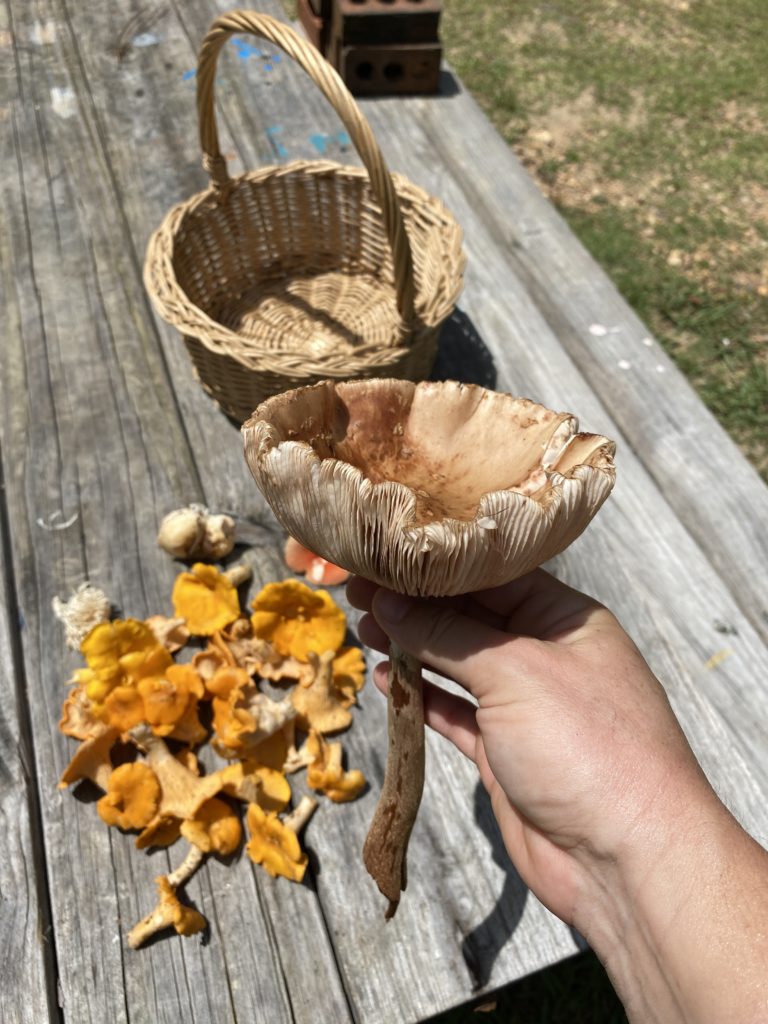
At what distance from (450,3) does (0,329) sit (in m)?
4.57

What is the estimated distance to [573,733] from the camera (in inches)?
39.6

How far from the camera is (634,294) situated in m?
3.69

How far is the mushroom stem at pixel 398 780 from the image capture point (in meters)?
1.17

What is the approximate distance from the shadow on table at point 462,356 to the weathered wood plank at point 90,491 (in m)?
0.82

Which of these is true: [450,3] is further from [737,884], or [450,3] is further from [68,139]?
[737,884]

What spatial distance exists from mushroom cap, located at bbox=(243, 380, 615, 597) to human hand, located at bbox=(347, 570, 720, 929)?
0.39 ft

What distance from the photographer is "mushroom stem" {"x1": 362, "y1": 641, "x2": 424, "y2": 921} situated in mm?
1174

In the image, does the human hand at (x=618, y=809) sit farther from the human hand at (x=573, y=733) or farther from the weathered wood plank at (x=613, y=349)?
the weathered wood plank at (x=613, y=349)

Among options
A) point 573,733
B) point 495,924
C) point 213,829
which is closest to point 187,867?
point 213,829

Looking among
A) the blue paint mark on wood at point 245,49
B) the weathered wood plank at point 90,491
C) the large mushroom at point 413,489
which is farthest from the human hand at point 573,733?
the blue paint mark on wood at point 245,49

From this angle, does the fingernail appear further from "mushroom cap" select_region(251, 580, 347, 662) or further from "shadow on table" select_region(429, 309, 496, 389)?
"shadow on table" select_region(429, 309, 496, 389)

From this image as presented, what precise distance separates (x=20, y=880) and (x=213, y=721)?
0.45 metres

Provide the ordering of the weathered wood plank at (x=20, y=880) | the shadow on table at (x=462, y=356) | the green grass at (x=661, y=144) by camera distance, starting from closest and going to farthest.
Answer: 1. the weathered wood plank at (x=20, y=880)
2. the shadow on table at (x=462, y=356)
3. the green grass at (x=661, y=144)

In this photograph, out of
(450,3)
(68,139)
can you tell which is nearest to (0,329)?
(68,139)
